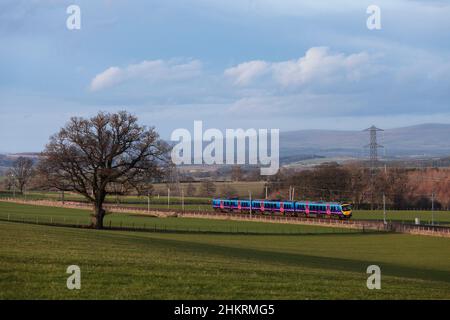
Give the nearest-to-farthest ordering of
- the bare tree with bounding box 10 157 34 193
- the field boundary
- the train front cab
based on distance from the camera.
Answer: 1. the field boundary
2. the train front cab
3. the bare tree with bounding box 10 157 34 193

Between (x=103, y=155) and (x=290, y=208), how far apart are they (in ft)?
149

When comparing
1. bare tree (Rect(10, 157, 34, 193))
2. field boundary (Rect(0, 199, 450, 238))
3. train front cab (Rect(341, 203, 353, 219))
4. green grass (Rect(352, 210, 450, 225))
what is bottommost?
green grass (Rect(352, 210, 450, 225))

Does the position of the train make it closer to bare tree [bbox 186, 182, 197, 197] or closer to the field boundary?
the field boundary

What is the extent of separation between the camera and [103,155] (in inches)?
2302

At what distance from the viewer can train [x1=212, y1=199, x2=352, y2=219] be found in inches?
3615

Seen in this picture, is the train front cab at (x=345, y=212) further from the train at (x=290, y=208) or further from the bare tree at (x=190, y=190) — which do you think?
the bare tree at (x=190, y=190)

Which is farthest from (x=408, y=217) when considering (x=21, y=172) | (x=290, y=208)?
(x=21, y=172)

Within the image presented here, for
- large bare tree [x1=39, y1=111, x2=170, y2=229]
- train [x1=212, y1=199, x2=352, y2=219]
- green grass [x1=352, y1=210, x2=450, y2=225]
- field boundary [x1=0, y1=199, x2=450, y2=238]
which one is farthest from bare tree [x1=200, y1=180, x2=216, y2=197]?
large bare tree [x1=39, y1=111, x2=170, y2=229]

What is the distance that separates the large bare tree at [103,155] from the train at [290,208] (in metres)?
40.1

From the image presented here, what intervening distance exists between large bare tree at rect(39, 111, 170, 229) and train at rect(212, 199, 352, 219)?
40.1 metres

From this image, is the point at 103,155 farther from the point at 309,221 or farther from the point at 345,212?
the point at 345,212
